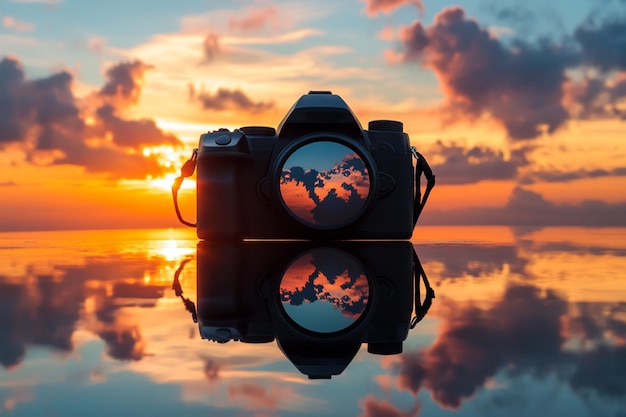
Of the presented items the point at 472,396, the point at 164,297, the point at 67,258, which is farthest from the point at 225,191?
the point at 472,396

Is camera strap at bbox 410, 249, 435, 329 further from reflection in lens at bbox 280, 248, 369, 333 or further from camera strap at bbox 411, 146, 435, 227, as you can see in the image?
camera strap at bbox 411, 146, 435, 227

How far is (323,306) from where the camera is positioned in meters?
1.29

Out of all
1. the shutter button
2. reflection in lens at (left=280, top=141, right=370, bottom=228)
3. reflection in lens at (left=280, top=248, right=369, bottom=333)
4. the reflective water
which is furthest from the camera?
the shutter button

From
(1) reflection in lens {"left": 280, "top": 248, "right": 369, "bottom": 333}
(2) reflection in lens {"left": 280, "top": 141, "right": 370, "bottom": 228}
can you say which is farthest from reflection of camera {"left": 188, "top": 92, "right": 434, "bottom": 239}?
(1) reflection in lens {"left": 280, "top": 248, "right": 369, "bottom": 333}

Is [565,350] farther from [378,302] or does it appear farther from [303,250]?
[303,250]

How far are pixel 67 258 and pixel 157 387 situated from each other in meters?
2.33

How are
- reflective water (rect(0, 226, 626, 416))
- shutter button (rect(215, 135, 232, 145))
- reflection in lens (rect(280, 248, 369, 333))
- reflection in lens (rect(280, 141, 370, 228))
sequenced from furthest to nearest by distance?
1. shutter button (rect(215, 135, 232, 145))
2. reflection in lens (rect(280, 141, 370, 228))
3. reflection in lens (rect(280, 248, 369, 333))
4. reflective water (rect(0, 226, 626, 416))

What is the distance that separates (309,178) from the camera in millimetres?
2500

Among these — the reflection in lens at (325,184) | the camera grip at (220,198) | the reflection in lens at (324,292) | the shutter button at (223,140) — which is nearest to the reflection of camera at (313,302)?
the reflection in lens at (324,292)

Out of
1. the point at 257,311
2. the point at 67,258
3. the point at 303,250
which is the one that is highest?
the point at 257,311

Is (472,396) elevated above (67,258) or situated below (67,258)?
above

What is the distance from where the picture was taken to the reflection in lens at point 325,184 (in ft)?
8.21

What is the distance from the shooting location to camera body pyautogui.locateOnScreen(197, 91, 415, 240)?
2.52 m

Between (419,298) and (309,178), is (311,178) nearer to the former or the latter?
(309,178)
